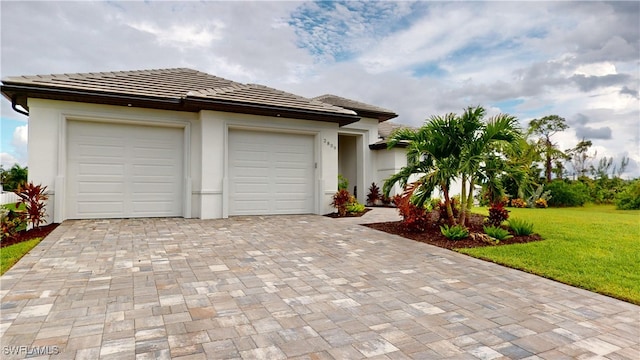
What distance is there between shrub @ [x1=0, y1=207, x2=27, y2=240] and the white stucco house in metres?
0.86

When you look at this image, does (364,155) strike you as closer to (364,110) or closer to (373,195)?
(373,195)

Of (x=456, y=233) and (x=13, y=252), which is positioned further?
(x=456, y=233)

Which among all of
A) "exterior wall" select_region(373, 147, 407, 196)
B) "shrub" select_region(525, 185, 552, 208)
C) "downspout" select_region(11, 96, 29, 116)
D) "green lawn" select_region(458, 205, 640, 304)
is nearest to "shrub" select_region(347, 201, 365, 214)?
"exterior wall" select_region(373, 147, 407, 196)

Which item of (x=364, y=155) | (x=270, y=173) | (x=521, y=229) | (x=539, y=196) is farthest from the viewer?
(x=539, y=196)

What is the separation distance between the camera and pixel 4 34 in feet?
27.0

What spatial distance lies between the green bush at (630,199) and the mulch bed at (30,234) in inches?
851

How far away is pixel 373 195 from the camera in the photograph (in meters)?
14.4

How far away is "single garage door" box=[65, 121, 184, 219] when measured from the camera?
8648 millimetres

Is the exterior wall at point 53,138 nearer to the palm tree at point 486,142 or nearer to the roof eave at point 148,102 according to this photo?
the roof eave at point 148,102

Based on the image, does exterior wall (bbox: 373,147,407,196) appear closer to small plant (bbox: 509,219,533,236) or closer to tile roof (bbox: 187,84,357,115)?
tile roof (bbox: 187,84,357,115)

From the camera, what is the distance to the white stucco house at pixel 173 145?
27.1 feet

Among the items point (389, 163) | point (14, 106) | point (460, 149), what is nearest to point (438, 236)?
point (460, 149)

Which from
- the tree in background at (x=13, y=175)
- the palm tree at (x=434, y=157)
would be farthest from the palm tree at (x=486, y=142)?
the tree in background at (x=13, y=175)

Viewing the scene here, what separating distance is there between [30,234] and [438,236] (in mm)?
8454
